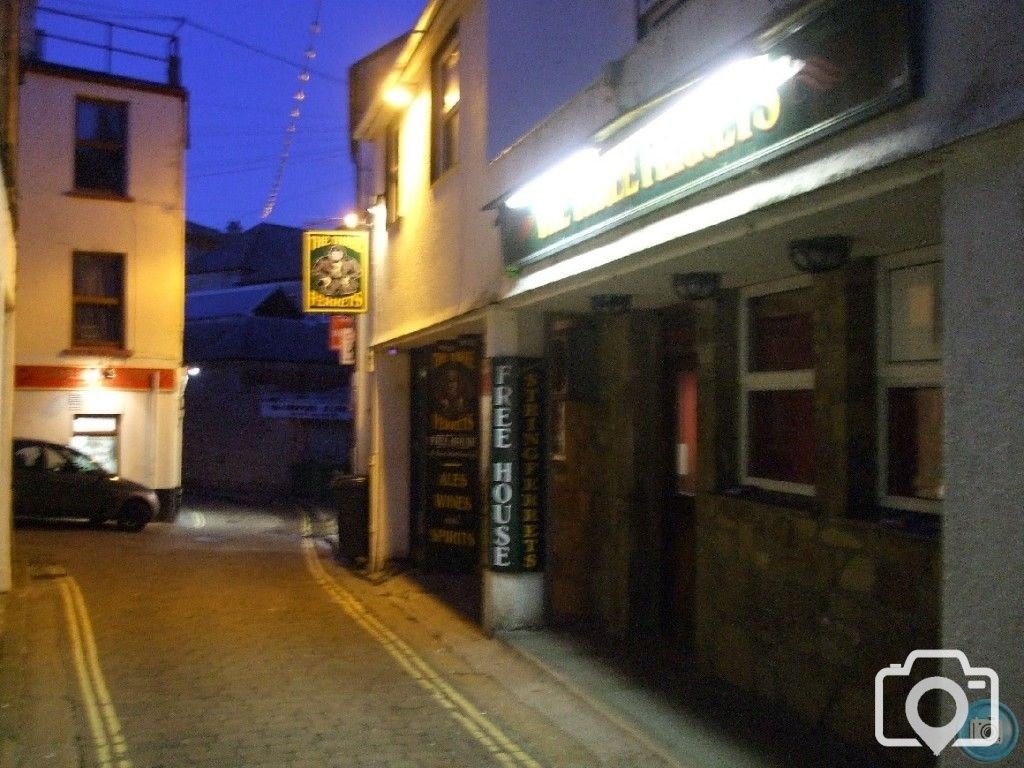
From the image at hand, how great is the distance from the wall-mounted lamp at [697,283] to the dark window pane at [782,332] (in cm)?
42

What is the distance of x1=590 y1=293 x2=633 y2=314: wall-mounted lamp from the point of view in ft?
28.0

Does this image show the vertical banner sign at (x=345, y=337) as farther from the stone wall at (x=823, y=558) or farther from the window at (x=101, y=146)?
the stone wall at (x=823, y=558)

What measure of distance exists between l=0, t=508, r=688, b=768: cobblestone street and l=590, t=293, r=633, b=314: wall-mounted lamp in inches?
114

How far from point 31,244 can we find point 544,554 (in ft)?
49.2

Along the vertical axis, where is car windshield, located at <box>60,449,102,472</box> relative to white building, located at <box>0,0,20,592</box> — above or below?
below

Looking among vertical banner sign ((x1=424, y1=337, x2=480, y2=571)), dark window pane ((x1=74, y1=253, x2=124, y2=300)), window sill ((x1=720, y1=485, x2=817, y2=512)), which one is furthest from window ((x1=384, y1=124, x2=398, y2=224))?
dark window pane ((x1=74, y1=253, x2=124, y2=300))

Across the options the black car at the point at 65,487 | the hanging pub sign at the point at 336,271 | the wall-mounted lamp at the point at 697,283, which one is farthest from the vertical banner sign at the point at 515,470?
the black car at the point at 65,487

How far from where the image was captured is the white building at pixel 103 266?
20.6 meters

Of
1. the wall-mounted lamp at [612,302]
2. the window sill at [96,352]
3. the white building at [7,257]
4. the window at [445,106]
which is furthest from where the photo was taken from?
the window sill at [96,352]

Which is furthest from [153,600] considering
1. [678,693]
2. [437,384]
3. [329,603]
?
[678,693]

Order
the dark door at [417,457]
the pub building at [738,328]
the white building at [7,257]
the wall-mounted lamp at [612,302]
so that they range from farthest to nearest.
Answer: the dark door at [417,457]
the white building at [7,257]
the wall-mounted lamp at [612,302]
the pub building at [738,328]

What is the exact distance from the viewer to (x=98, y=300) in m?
21.2

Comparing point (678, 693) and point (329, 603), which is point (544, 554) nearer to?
point (678, 693)

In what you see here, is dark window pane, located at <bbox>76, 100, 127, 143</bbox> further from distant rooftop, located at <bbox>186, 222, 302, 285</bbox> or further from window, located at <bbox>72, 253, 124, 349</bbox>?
distant rooftop, located at <bbox>186, 222, 302, 285</bbox>
